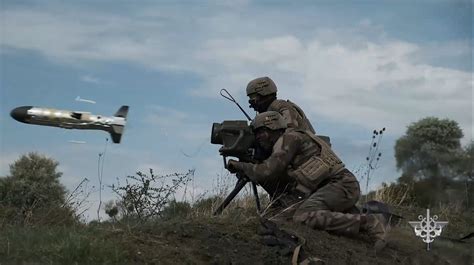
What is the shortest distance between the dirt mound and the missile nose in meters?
3.40

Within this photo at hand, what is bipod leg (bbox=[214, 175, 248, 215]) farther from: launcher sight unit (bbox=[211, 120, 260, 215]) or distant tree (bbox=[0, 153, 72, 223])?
distant tree (bbox=[0, 153, 72, 223])

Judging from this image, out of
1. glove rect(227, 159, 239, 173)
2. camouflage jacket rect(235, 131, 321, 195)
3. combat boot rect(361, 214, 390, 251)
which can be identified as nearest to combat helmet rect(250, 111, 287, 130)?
camouflage jacket rect(235, 131, 321, 195)

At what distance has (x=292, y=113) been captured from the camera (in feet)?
34.0

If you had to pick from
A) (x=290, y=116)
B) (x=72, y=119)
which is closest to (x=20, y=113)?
(x=72, y=119)

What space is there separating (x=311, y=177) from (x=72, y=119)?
11.2 ft

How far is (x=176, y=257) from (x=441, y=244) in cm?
418

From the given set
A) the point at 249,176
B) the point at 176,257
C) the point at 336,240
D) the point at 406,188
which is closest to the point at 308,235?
the point at 336,240

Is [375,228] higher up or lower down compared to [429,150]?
lower down

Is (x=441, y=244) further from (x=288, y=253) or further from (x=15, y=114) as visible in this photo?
(x=15, y=114)

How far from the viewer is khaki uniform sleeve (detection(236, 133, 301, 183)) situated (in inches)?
376

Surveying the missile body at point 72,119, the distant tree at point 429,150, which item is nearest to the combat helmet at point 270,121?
the missile body at point 72,119

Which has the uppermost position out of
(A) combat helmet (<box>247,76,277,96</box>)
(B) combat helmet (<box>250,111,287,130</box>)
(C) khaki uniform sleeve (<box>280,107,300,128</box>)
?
(A) combat helmet (<box>247,76,277,96</box>)

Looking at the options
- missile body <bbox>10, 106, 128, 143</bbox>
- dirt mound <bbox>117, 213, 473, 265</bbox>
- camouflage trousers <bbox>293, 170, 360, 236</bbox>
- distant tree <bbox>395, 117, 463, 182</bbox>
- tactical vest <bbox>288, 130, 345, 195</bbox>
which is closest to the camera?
dirt mound <bbox>117, 213, 473, 265</bbox>

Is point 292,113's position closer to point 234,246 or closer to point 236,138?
point 236,138
